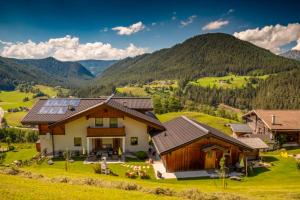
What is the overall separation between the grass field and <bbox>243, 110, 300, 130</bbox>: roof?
5849mm

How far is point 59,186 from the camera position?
1502cm

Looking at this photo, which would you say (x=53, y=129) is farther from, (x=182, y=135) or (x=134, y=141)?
(x=182, y=135)

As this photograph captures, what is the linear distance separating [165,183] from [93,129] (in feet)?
47.8

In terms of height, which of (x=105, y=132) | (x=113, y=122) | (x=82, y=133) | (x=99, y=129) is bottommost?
(x=82, y=133)

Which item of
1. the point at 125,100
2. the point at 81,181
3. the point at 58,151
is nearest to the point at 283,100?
the point at 125,100

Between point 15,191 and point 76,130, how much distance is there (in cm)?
2351

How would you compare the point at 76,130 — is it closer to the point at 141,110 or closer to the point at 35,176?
the point at 141,110

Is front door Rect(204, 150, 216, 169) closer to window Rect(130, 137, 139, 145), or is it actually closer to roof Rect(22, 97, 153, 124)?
window Rect(130, 137, 139, 145)

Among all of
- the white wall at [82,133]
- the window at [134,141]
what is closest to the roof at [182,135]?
the white wall at [82,133]

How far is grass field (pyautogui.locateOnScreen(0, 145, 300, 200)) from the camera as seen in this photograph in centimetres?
1348

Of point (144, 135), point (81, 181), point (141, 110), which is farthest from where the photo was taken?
point (141, 110)

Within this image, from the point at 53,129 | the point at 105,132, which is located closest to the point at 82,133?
the point at 105,132

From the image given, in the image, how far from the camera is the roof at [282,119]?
51.7 m

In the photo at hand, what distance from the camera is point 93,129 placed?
34.8m
